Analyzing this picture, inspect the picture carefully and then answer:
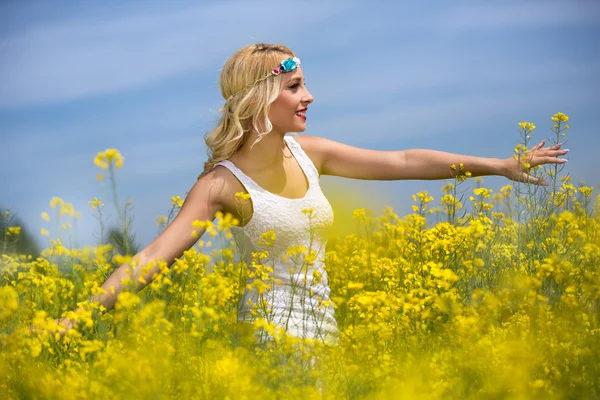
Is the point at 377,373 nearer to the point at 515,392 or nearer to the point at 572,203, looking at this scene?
the point at 515,392

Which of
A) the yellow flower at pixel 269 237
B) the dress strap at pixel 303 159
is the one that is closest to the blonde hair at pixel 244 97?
the dress strap at pixel 303 159

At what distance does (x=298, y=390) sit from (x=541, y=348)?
103 centimetres

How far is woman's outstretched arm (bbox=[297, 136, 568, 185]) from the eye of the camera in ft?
15.2

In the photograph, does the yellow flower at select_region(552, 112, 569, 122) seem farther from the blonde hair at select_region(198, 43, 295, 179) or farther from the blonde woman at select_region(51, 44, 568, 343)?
the blonde hair at select_region(198, 43, 295, 179)

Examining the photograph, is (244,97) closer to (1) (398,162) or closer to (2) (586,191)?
(1) (398,162)

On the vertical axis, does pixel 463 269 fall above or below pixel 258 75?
below

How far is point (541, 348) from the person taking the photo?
120 inches

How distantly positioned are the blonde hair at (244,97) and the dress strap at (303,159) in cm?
36

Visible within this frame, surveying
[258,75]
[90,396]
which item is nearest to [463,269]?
[258,75]

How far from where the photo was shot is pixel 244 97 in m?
4.20

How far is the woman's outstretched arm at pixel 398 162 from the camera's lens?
463cm

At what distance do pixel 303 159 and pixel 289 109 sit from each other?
43 centimetres

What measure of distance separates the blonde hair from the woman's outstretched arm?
0.54m

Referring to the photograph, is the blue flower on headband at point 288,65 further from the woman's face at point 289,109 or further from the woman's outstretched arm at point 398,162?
the woman's outstretched arm at point 398,162
